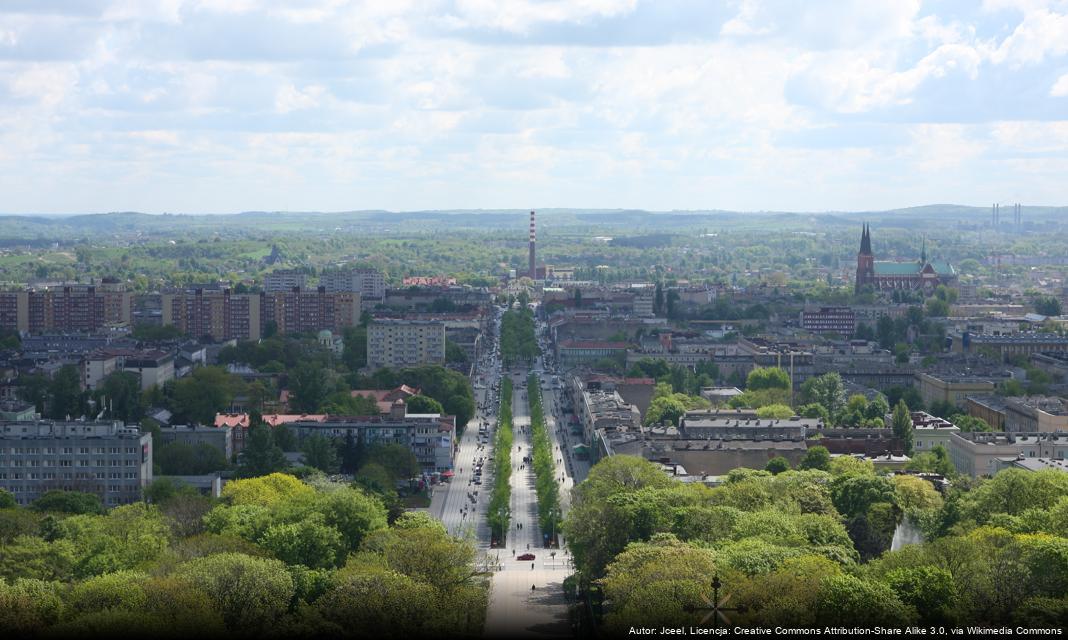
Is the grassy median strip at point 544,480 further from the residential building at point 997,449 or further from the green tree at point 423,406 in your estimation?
the residential building at point 997,449

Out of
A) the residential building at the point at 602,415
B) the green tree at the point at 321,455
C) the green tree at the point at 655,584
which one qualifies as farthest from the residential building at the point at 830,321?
the green tree at the point at 655,584

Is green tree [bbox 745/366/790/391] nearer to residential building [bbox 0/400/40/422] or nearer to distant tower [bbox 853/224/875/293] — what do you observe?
residential building [bbox 0/400/40/422]

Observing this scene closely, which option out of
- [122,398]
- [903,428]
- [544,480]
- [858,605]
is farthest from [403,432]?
[858,605]

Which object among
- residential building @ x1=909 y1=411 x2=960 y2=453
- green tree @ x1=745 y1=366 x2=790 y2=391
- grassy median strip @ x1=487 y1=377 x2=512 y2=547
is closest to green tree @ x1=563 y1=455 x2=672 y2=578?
grassy median strip @ x1=487 y1=377 x2=512 y2=547

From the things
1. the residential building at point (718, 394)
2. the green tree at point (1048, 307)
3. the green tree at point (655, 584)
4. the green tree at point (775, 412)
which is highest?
the green tree at point (655, 584)

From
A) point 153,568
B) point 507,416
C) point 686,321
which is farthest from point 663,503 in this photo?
point 686,321

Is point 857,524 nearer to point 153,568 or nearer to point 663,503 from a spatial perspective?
point 663,503
